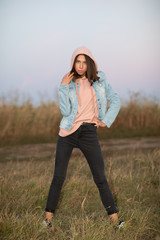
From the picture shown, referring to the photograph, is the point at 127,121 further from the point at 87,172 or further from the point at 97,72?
the point at 97,72

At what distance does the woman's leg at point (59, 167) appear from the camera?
306 centimetres

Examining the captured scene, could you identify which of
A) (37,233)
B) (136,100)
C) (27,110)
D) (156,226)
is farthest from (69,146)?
(136,100)

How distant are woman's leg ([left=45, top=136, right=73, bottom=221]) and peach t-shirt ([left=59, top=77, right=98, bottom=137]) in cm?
11

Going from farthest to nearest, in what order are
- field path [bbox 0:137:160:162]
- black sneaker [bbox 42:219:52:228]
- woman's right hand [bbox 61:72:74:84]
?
field path [bbox 0:137:160:162] → woman's right hand [bbox 61:72:74:84] → black sneaker [bbox 42:219:52:228]

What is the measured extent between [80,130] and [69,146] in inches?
8.1

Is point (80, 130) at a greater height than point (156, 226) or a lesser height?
greater

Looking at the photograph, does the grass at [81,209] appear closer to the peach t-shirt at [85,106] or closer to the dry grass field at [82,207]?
the dry grass field at [82,207]

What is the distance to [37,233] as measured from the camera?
110 inches

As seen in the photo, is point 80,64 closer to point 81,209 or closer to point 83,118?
point 83,118

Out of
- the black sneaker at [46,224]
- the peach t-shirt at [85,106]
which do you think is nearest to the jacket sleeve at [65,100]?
the peach t-shirt at [85,106]

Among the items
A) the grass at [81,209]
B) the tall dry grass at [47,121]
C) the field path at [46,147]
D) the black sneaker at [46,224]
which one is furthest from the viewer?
the tall dry grass at [47,121]

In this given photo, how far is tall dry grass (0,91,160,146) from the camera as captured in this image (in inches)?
385

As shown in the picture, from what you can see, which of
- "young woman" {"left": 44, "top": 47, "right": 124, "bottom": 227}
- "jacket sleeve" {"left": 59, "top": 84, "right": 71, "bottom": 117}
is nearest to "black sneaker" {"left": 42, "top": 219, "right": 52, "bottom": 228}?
"young woman" {"left": 44, "top": 47, "right": 124, "bottom": 227}

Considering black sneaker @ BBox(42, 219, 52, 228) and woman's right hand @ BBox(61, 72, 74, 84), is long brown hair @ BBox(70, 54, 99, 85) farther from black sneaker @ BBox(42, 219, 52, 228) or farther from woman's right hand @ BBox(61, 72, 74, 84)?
black sneaker @ BBox(42, 219, 52, 228)
